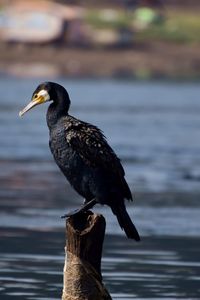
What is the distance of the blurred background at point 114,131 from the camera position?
15180mm

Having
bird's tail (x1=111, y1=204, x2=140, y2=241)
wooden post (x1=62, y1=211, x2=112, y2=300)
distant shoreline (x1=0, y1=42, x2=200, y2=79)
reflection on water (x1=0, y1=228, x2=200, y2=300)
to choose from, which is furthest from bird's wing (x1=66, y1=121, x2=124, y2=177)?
distant shoreline (x1=0, y1=42, x2=200, y2=79)

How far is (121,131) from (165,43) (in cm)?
3564

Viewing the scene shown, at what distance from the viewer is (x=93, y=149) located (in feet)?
37.2

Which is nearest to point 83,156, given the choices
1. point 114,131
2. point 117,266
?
point 117,266

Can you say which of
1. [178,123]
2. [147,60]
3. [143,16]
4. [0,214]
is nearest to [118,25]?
[143,16]

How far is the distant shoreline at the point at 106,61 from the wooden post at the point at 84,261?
173ft

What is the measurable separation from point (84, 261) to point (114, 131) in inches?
947

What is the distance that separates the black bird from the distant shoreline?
52143 mm

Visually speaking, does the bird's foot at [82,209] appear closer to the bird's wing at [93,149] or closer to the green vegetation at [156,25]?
the bird's wing at [93,149]

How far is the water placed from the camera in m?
14.4

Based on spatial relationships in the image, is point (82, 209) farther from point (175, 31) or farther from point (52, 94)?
point (175, 31)

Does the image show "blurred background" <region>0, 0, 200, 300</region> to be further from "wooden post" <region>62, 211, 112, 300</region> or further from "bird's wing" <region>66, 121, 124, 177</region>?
"wooden post" <region>62, 211, 112, 300</region>

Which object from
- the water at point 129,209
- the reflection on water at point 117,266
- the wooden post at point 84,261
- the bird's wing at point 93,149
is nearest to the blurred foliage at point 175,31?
the water at point 129,209

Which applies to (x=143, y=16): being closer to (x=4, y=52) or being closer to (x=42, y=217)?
(x=4, y=52)
